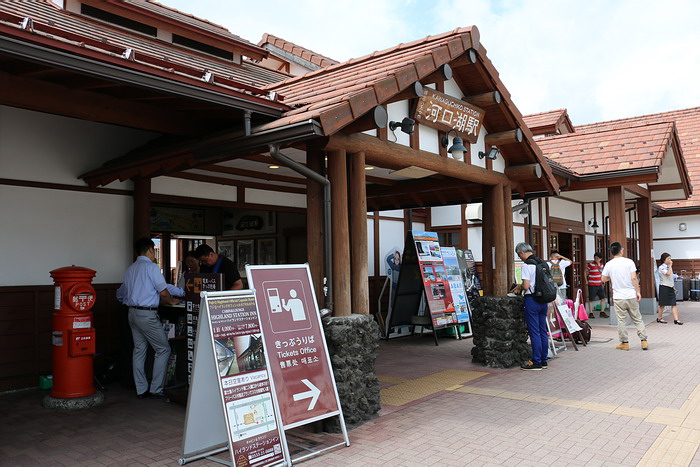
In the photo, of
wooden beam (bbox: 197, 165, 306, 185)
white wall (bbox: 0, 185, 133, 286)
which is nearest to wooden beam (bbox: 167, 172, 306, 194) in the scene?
wooden beam (bbox: 197, 165, 306, 185)

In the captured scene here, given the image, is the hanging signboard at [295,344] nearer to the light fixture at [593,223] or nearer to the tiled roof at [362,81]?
the tiled roof at [362,81]

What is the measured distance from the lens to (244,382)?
160 inches

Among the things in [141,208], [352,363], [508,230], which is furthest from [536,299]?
[141,208]

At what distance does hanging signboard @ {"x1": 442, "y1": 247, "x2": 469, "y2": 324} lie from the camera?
10.3m

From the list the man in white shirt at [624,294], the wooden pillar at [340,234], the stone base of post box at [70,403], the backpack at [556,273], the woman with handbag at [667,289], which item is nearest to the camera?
the wooden pillar at [340,234]

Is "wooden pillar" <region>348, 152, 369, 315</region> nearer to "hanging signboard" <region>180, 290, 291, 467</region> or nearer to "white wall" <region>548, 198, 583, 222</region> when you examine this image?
"hanging signboard" <region>180, 290, 291, 467</region>

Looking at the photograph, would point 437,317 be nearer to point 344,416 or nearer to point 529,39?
point 344,416

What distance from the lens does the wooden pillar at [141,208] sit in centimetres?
684

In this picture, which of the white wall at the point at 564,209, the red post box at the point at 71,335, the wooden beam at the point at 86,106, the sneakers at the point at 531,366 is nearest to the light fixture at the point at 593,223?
the white wall at the point at 564,209

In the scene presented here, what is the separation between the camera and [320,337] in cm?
473

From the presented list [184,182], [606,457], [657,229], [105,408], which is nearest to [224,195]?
[184,182]

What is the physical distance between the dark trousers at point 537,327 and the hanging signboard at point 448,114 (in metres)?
2.37

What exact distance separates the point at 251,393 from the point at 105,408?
2384mm

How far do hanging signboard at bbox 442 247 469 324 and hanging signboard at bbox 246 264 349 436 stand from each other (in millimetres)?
5889
